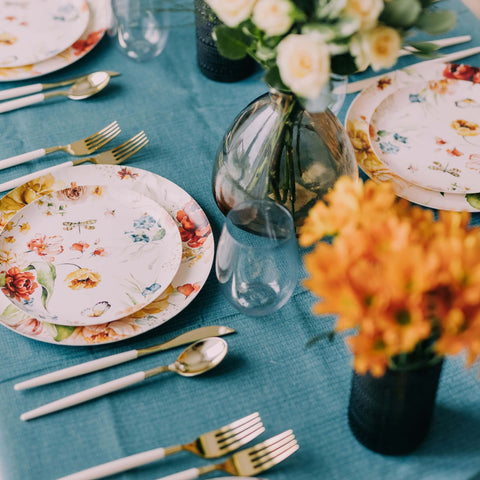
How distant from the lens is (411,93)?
120cm

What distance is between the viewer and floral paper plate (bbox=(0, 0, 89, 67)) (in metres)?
1.27

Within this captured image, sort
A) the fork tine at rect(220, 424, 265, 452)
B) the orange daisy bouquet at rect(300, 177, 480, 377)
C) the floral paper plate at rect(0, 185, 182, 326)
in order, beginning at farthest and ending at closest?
1. the floral paper plate at rect(0, 185, 182, 326)
2. the fork tine at rect(220, 424, 265, 452)
3. the orange daisy bouquet at rect(300, 177, 480, 377)

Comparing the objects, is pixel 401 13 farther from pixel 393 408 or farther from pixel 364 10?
pixel 393 408

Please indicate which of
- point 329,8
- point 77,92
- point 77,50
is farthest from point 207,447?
point 77,50

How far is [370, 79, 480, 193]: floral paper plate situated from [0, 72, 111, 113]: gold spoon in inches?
20.5

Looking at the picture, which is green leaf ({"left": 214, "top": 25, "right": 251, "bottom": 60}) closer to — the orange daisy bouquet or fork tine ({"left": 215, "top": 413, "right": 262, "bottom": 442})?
the orange daisy bouquet

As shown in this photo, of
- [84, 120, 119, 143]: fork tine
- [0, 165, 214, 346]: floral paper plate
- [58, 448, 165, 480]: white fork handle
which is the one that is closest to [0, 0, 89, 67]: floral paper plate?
[84, 120, 119, 143]: fork tine

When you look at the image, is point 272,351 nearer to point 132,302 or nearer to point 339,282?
point 132,302

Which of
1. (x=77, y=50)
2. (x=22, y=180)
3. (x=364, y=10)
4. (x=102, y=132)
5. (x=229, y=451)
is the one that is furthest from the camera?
(x=77, y=50)

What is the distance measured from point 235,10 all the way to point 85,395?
0.50 m

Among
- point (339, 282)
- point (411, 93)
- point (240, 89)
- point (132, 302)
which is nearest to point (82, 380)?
point (132, 302)

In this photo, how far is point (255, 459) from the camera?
2.47 ft

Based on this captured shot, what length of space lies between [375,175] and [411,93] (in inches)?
9.3

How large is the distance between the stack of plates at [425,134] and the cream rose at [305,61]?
402 millimetres
